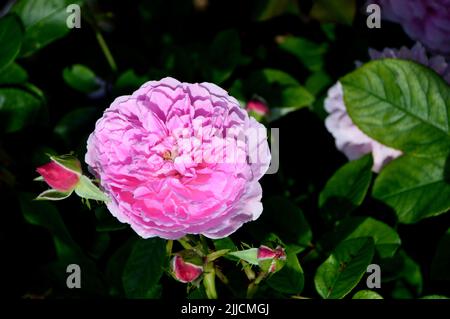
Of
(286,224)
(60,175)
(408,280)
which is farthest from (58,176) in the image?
(408,280)

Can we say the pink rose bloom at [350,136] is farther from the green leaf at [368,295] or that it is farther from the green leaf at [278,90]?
the green leaf at [368,295]

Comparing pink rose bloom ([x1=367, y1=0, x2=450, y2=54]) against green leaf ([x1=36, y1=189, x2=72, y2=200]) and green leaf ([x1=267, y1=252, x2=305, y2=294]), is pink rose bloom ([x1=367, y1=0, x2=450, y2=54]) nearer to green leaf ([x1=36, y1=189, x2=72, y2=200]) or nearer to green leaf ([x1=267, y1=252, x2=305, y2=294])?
green leaf ([x1=267, y1=252, x2=305, y2=294])

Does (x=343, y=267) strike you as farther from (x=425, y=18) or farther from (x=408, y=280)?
(x=425, y=18)

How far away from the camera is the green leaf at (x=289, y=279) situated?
0.90 m

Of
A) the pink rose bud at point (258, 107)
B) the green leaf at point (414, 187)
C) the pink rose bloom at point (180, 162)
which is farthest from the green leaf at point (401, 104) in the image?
the pink rose bloom at point (180, 162)

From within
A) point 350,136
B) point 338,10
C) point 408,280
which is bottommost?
point 408,280

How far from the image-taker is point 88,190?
0.79m

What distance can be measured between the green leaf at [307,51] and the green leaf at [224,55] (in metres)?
0.16

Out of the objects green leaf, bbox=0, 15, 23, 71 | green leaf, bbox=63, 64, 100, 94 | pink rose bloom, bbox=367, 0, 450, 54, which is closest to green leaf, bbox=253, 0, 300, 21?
pink rose bloom, bbox=367, 0, 450, 54

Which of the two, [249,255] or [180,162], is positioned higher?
[180,162]

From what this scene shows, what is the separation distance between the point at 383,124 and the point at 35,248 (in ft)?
2.21

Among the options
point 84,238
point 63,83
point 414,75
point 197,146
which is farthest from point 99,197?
point 63,83

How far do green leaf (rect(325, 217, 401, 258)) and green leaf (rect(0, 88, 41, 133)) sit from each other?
53 centimetres

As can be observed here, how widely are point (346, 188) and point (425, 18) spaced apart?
0.29m
